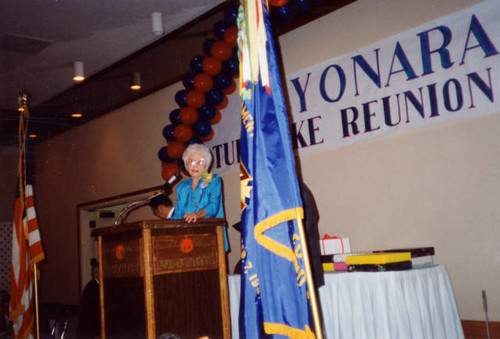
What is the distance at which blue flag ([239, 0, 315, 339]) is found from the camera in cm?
226

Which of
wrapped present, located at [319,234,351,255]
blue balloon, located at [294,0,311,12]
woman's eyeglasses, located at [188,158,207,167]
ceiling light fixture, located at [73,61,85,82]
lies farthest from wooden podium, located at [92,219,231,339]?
ceiling light fixture, located at [73,61,85,82]

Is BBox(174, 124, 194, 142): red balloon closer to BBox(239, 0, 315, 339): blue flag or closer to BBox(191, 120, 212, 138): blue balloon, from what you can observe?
BBox(191, 120, 212, 138): blue balloon

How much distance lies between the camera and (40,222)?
10.6 m

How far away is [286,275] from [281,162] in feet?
1.81

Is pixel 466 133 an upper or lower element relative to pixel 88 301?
upper

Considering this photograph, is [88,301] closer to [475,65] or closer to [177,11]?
[177,11]

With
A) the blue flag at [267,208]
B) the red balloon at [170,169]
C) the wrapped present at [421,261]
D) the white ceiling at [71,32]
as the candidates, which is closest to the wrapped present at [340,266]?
the wrapped present at [421,261]

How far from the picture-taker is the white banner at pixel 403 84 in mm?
3809

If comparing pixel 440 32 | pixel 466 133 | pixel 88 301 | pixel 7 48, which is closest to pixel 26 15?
pixel 7 48

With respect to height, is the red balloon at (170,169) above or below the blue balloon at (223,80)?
below

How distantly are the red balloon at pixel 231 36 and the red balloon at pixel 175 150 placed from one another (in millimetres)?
1284

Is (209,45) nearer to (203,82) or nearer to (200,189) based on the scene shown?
(203,82)

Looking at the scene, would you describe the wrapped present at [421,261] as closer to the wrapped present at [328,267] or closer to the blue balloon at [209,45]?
the wrapped present at [328,267]

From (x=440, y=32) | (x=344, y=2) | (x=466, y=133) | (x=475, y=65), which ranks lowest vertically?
(x=466, y=133)
